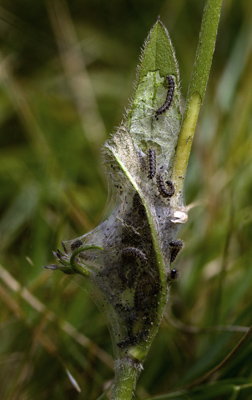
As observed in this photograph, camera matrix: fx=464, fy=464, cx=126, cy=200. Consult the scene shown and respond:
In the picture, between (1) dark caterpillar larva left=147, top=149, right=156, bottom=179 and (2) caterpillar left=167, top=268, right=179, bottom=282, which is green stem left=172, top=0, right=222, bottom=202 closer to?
(1) dark caterpillar larva left=147, top=149, right=156, bottom=179

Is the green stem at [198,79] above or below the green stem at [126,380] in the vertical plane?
above

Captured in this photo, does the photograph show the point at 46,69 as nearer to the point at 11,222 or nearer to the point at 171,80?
the point at 11,222

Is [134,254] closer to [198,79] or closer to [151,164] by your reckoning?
[151,164]

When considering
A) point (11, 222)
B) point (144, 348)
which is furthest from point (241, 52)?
point (144, 348)

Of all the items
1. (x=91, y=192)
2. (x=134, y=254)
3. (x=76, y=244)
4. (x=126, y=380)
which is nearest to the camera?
(x=126, y=380)

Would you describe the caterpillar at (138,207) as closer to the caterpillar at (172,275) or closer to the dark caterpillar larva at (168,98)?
the caterpillar at (172,275)

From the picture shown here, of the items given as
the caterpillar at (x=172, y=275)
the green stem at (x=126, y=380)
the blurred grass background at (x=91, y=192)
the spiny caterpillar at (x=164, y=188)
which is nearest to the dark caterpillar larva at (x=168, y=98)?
the spiny caterpillar at (x=164, y=188)

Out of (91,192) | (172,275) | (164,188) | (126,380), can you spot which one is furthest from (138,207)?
(91,192)
